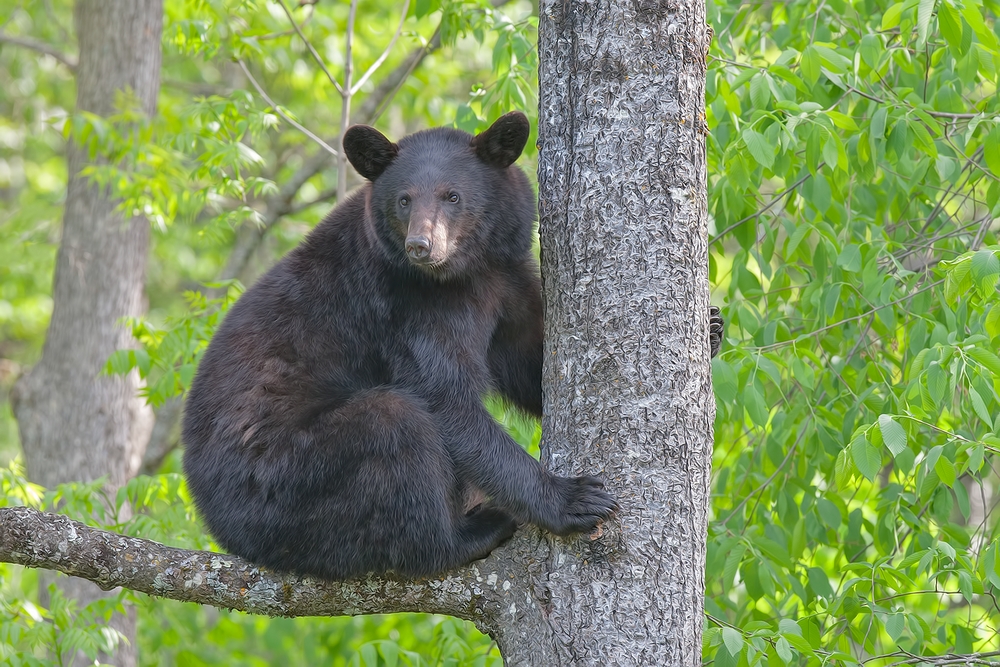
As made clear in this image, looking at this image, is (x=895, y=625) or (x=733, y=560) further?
(x=733, y=560)

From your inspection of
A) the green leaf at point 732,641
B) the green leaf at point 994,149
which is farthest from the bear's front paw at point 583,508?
the green leaf at point 994,149

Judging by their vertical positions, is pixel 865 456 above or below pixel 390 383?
below

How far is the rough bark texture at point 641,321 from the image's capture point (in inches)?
107

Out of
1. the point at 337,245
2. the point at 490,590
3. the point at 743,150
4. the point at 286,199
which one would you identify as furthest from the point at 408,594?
the point at 286,199

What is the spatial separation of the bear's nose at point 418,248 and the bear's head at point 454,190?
166 millimetres

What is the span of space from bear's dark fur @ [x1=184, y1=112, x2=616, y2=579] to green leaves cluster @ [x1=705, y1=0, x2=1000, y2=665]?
0.85 meters

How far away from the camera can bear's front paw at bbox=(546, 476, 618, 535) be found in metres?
2.73

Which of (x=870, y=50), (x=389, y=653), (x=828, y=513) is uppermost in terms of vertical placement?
(x=870, y=50)

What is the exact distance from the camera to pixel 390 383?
3.45 meters

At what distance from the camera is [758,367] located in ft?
11.4

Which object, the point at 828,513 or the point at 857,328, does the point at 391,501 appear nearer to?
the point at 828,513

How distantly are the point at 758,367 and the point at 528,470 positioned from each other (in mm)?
1026

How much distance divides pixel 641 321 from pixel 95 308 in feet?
18.2

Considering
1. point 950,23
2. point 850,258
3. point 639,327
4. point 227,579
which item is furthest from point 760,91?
point 227,579
